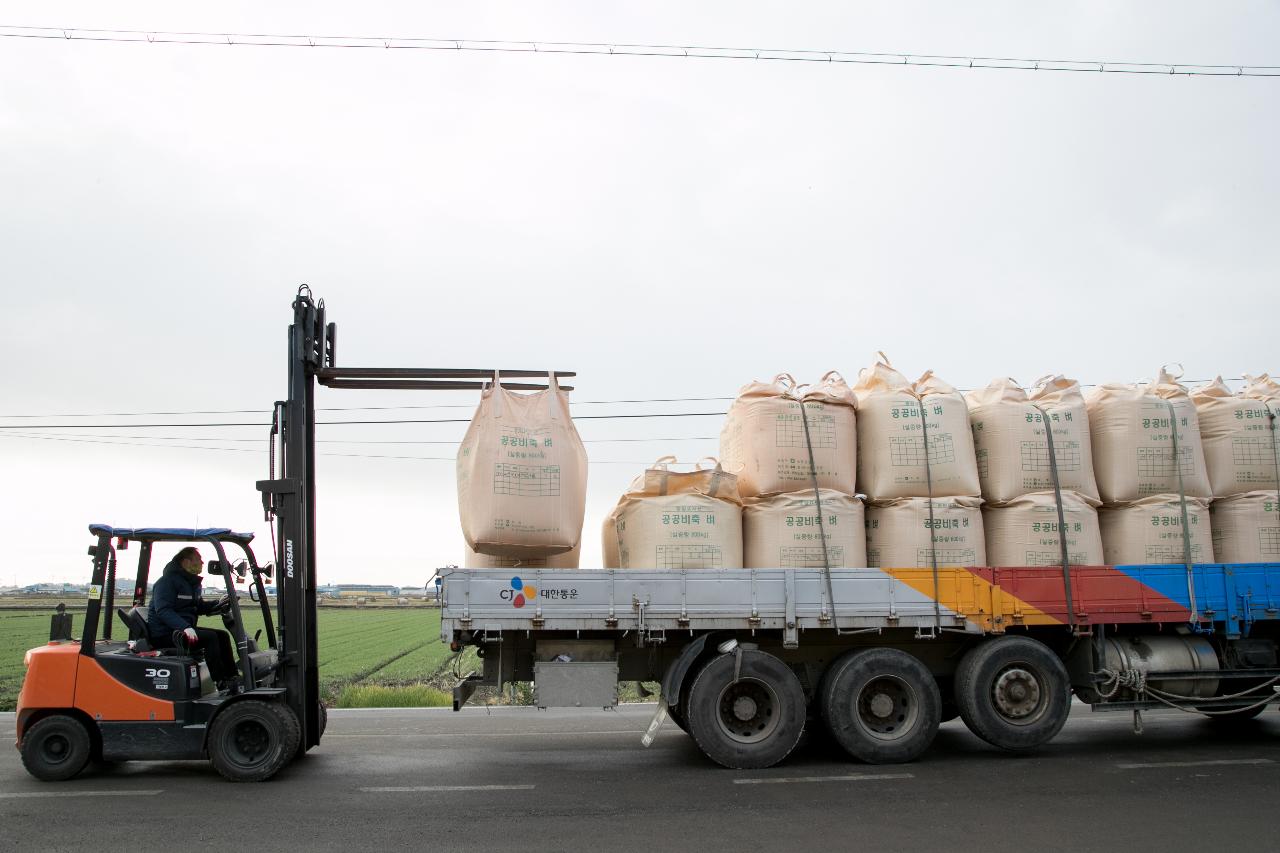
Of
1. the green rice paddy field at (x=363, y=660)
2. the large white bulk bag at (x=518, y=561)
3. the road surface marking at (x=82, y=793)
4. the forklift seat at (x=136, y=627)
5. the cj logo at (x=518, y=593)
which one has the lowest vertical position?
the green rice paddy field at (x=363, y=660)

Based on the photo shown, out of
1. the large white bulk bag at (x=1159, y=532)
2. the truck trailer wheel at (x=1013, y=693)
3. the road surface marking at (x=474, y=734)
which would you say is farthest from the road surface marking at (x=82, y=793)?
the large white bulk bag at (x=1159, y=532)

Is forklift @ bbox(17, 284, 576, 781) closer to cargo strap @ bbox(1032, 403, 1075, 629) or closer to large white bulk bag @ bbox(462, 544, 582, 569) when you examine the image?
large white bulk bag @ bbox(462, 544, 582, 569)

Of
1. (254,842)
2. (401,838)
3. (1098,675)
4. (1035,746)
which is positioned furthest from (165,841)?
(1098,675)

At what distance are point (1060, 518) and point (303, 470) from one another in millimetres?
6622

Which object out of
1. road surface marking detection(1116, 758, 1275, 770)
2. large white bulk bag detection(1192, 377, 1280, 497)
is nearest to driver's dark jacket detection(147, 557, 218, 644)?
road surface marking detection(1116, 758, 1275, 770)

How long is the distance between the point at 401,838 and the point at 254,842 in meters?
0.85

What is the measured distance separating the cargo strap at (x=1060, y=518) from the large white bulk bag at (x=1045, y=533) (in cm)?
1

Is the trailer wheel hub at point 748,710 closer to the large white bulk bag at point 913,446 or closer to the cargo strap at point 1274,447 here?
the large white bulk bag at point 913,446

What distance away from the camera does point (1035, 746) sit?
328 inches

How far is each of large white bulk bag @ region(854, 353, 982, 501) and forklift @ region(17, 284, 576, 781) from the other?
3.16 m

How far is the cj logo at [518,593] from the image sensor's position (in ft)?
25.9

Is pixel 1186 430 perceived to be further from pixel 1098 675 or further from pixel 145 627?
pixel 145 627

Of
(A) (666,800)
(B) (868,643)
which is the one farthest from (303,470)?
(B) (868,643)

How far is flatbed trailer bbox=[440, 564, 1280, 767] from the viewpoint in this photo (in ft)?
26.1
